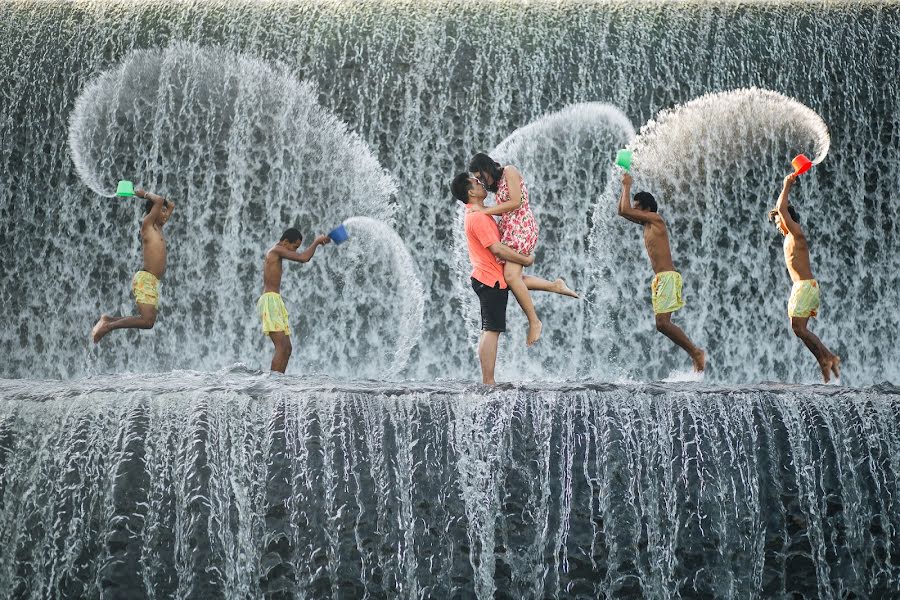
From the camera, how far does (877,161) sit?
35.2 feet

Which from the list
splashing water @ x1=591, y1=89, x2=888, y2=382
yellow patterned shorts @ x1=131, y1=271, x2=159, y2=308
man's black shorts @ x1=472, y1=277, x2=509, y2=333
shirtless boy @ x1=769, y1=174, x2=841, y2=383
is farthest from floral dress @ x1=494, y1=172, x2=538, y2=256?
splashing water @ x1=591, y1=89, x2=888, y2=382

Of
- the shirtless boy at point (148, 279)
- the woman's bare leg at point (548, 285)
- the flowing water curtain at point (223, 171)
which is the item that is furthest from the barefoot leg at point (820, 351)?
the shirtless boy at point (148, 279)

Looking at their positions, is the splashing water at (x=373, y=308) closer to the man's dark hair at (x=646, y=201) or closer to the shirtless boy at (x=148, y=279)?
the shirtless boy at (x=148, y=279)

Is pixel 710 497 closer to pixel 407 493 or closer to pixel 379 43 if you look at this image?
pixel 407 493

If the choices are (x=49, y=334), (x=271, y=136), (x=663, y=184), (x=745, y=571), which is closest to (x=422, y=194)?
(x=271, y=136)

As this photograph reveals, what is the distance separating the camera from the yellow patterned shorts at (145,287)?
8.48m

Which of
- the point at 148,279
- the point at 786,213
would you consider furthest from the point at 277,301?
the point at 786,213

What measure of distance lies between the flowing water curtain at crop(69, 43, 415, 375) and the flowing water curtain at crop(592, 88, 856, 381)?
6.55 feet

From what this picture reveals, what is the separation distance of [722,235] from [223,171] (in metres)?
4.68

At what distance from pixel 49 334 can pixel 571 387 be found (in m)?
6.59

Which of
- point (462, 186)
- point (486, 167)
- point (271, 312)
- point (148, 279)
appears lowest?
point (271, 312)

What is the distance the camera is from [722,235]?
35.2 feet

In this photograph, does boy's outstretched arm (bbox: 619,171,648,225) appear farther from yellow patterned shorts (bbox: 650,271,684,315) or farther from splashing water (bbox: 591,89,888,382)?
splashing water (bbox: 591,89,888,382)

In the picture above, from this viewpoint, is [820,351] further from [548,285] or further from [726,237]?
[726,237]
